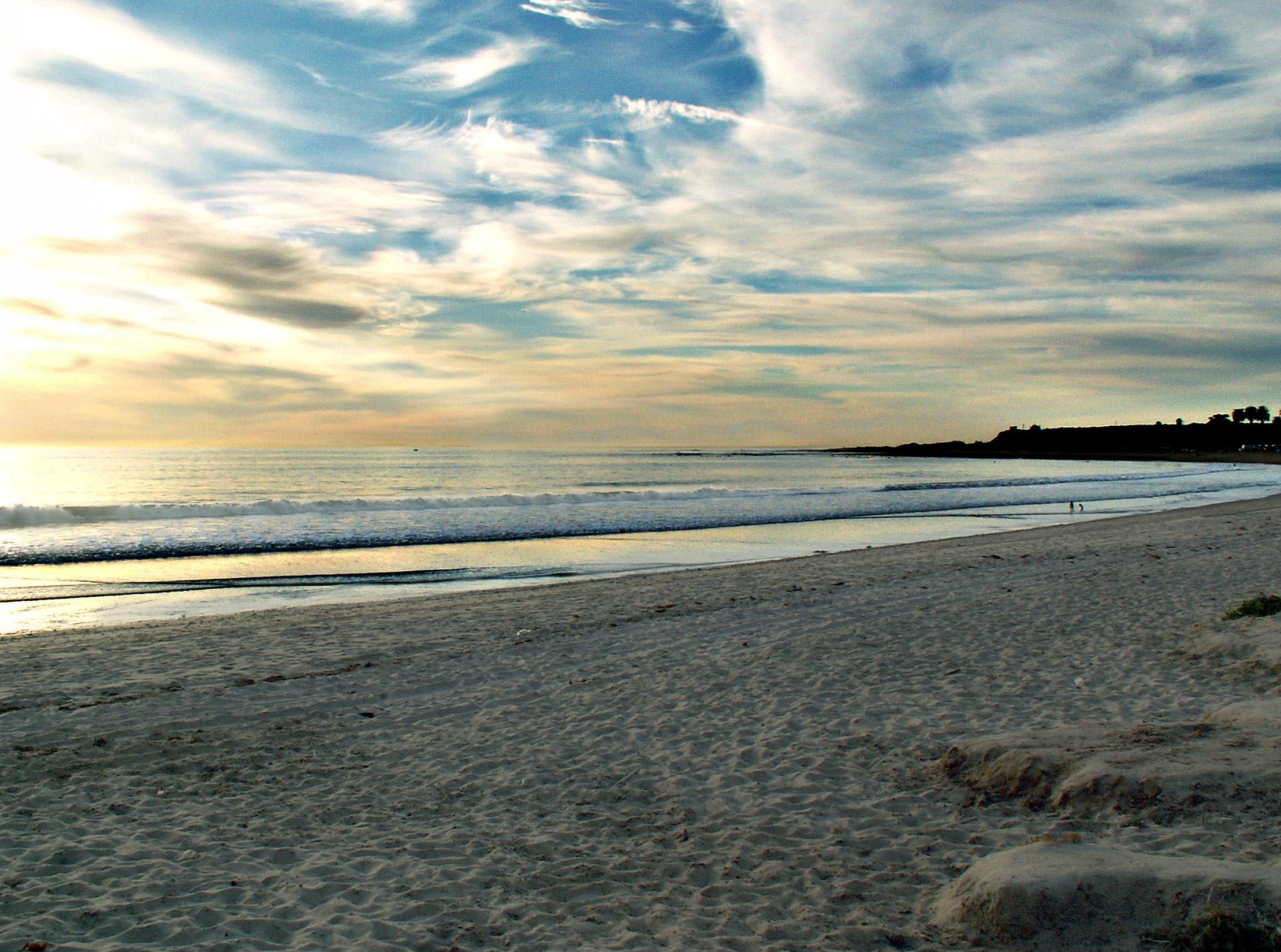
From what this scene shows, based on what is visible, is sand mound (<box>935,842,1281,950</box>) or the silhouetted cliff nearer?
sand mound (<box>935,842,1281,950</box>)

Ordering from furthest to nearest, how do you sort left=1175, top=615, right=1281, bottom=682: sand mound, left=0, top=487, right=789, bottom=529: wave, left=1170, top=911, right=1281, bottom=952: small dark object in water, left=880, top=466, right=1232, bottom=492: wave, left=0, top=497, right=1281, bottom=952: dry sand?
1. left=880, top=466, right=1232, bottom=492: wave
2. left=0, top=487, right=789, bottom=529: wave
3. left=1175, top=615, right=1281, bottom=682: sand mound
4. left=0, top=497, right=1281, bottom=952: dry sand
5. left=1170, top=911, right=1281, bottom=952: small dark object in water

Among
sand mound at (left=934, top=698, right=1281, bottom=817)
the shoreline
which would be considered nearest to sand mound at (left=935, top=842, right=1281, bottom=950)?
sand mound at (left=934, top=698, right=1281, bottom=817)

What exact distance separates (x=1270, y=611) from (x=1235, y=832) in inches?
242

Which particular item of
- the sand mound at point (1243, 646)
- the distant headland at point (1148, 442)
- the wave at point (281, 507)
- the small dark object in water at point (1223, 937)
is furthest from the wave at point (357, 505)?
the distant headland at point (1148, 442)

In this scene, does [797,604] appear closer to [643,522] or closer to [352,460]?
[643,522]

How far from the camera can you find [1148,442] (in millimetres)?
145125

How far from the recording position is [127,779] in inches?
242

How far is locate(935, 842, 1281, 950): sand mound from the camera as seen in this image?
3.46m

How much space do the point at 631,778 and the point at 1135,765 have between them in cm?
339

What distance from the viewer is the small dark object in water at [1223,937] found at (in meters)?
3.26

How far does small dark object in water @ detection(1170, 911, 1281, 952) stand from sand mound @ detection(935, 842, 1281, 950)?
0.03m

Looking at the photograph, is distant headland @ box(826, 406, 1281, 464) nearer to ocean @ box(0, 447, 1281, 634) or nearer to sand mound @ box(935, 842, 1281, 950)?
ocean @ box(0, 447, 1281, 634)

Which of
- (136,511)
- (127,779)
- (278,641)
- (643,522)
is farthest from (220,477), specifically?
(127,779)

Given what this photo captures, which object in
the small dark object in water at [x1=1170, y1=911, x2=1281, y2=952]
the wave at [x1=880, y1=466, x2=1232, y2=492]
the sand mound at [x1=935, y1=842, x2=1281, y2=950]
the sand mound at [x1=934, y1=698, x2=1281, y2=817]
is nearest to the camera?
the small dark object in water at [x1=1170, y1=911, x2=1281, y2=952]
